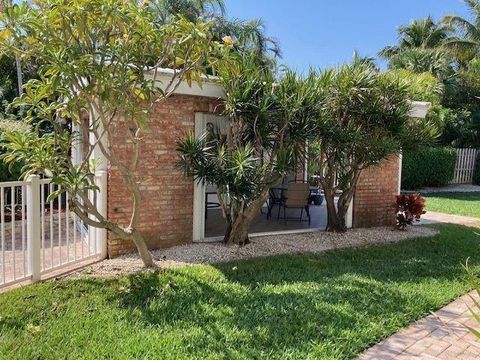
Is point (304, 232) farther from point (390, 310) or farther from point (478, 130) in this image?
point (478, 130)

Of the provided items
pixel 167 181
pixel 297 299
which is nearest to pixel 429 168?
pixel 167 181

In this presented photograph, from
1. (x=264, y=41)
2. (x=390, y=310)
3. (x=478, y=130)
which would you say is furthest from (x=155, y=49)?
(x=478, y=130)

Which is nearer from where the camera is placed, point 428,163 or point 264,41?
point 428,163

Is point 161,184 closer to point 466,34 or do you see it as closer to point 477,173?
point 477,173

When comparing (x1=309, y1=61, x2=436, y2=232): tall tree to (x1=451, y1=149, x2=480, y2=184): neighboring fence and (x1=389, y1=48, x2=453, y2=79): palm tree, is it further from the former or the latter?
(x1=451, y1=149, x2=480, y2=184): neighboring fence

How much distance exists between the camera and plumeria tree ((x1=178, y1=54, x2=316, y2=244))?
700cm

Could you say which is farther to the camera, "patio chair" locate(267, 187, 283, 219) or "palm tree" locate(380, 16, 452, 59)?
"palm tree" locate(380, 16, 452, 59)

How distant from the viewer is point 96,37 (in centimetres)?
504

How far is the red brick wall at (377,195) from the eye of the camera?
10430 millimetres

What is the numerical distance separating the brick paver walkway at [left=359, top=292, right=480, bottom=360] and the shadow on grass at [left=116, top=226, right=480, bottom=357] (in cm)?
12

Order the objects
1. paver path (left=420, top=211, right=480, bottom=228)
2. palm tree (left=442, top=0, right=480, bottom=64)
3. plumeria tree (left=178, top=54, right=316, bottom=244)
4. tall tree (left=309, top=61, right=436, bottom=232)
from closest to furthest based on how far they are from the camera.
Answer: plumeria tree (left=178, top=54, right=316, bottom=244)
tall tree (left=309, top=61, right=436, bottom=232)
paver path (left=420, top=211, right=480, bottom=228)
palm tree (left=442, top=0, right=480, bottom=64)

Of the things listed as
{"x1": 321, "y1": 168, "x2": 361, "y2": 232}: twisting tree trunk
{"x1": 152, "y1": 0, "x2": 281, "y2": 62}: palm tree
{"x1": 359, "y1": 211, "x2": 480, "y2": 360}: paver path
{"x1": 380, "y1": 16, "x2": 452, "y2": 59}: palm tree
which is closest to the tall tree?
{"x1": 321, "y1": 168, "x2": 361, "y2": 232}: twisting tree trunk

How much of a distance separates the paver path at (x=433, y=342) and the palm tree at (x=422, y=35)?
2701 centimetres

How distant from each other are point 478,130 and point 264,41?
13529mm
